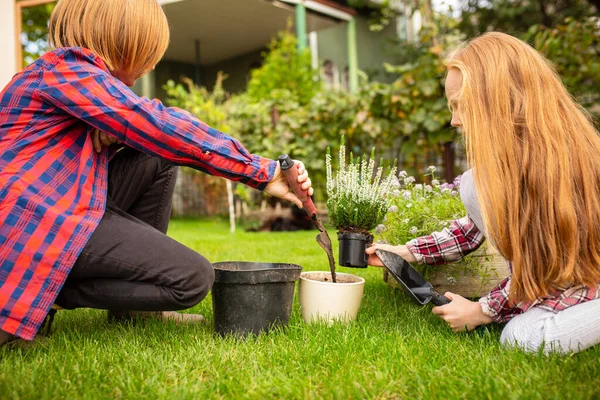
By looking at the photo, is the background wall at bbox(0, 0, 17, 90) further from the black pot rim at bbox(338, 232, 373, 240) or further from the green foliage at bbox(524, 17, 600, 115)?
the green foliage at bbox(524, 17, 600, 115)

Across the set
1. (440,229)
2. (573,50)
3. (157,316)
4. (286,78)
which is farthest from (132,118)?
(286,78)

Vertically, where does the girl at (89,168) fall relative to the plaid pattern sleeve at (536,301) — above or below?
above

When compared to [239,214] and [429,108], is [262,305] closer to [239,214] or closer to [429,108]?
[429,108]

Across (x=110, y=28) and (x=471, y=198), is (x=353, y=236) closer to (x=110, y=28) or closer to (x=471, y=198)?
(x=471, y=198)

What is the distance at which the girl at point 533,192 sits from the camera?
4.98 feet

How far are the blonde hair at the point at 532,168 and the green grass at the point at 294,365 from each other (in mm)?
266

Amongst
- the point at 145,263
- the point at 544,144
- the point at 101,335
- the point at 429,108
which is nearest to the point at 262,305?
the point at 145,263

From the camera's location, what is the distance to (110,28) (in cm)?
162

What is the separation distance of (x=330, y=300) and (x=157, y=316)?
2.30 feet

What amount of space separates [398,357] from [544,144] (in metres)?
0.76

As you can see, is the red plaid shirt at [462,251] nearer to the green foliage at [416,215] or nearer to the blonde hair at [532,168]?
the blonde hair at [532,168]

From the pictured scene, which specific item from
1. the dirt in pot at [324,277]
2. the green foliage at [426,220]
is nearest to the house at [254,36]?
the green foliage at [426,220]

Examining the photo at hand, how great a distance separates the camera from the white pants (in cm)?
151

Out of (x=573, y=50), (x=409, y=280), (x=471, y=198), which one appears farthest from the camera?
(x=573, y=50)
